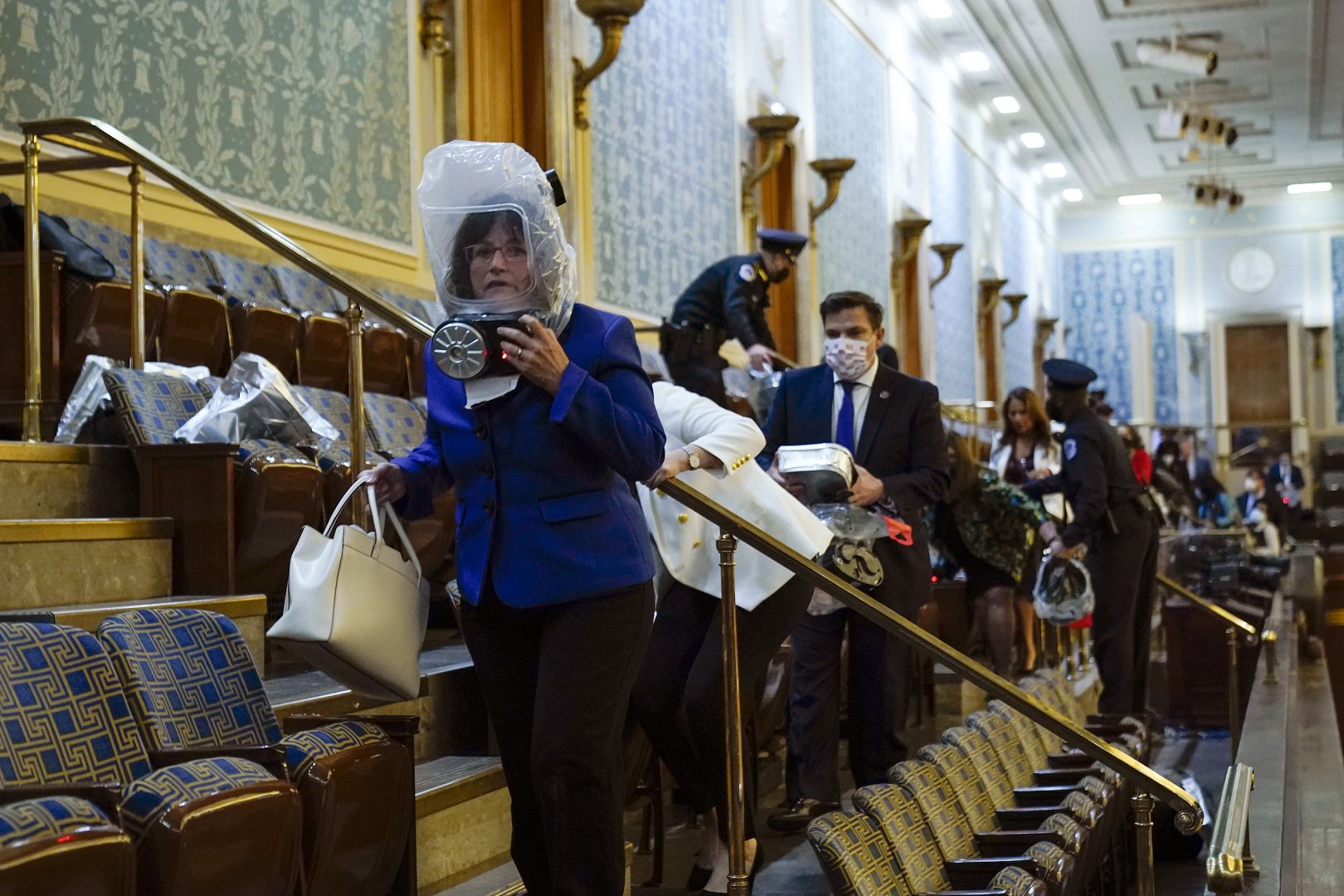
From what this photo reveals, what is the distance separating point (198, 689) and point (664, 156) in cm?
659

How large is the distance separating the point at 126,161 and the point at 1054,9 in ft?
38.9

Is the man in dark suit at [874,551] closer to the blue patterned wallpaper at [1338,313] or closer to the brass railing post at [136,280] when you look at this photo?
the brass railing post at [136,280]

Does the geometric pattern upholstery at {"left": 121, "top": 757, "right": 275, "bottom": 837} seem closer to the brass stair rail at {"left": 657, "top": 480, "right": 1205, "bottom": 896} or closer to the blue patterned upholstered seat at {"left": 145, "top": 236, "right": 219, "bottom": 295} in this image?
A: the brass stair rail at {"left": 657, "top": 480, "right": 1205, "bottom": 896}

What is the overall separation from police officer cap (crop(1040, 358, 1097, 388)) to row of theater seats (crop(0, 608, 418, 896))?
4021mm

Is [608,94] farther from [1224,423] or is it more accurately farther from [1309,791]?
[1224,423]

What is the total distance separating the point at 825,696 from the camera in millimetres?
3799

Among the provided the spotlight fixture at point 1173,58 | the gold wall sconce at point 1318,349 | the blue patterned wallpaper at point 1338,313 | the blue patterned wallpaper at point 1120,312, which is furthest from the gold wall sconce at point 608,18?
the blue patterned wallpaper at point 1338,313

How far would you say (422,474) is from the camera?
2398 millimetres

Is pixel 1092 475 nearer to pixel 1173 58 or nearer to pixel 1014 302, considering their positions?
pixel 1173 58

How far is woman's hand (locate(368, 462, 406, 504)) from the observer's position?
2.34 metres

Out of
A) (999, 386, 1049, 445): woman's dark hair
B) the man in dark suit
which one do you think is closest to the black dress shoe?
the man in dark suit

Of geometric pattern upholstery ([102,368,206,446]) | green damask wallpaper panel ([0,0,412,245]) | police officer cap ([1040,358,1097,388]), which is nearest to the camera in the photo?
geometric pattern upholstery ([102,368,206,446])

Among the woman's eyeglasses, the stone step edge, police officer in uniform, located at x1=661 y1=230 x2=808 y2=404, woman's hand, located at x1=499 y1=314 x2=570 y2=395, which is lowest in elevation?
the stone step edge

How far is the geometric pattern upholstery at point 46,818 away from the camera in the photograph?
5.06 feet
